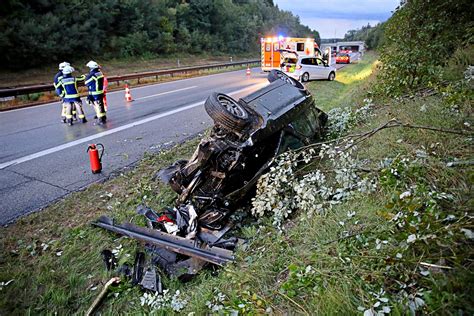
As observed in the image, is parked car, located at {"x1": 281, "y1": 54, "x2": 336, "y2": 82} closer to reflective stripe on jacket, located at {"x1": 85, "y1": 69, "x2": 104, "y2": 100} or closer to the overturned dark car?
reflective stripe on jacket, located at {"x1": 85, "y1": 69, "x2": 104, "y2": 100}

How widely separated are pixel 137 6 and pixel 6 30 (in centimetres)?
1322

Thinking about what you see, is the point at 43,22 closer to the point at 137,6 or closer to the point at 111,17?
the point at 111,17

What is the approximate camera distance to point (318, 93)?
12.8 meters

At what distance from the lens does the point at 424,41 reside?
6.84m

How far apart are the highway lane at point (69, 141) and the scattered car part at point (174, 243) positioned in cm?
154

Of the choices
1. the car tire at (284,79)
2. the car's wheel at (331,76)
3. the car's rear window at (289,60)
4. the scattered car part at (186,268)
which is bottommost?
the scattered car part at (186,268)

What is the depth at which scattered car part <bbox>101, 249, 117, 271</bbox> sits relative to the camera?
3.40 m

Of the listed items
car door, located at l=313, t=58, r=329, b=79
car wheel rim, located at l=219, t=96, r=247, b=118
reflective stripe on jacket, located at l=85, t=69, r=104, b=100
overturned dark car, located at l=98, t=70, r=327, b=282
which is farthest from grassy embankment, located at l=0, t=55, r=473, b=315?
car door, located at l=313, t=58, r=329, b=79

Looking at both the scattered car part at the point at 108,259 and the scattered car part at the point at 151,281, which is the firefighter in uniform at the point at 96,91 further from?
the scattered car part at the point at 151,281

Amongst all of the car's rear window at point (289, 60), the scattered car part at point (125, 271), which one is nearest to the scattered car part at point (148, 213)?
the scattered car part at point (125, 271)

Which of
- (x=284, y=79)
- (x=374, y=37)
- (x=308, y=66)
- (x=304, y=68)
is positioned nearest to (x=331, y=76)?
(x=308, y=66)

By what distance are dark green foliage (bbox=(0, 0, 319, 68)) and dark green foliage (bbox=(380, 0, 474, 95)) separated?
19637 millimetres

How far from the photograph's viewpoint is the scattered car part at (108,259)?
3402 millimetres

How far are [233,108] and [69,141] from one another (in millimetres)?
4652
